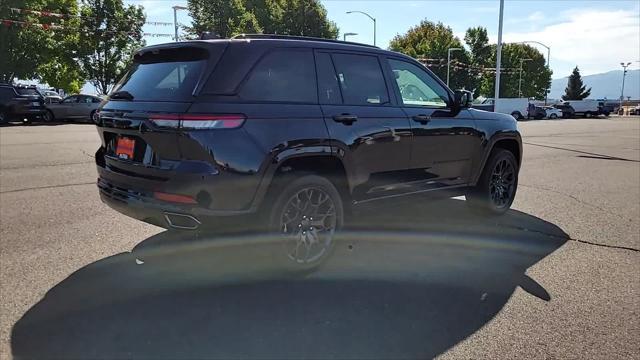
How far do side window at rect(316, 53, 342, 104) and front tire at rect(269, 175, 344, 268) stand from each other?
0.67 meters

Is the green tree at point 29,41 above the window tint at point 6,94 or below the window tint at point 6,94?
above

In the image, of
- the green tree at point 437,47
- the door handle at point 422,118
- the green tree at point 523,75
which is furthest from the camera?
the green tree at point 523,75

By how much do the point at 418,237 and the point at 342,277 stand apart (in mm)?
1438

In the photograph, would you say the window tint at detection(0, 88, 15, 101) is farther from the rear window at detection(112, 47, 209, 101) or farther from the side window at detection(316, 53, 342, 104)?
the side window at detection(316, 53, 342, 104)

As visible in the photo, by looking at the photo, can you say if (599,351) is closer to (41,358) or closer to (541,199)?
(41,358)

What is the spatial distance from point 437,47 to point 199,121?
207ft

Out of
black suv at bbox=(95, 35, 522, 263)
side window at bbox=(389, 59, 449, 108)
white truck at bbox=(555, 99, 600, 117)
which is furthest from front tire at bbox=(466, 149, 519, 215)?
white truck at bbox=(555, 99, 600, 117)

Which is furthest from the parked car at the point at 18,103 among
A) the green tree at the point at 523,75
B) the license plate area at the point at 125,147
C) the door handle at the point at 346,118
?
the green tree at the point at 523,75

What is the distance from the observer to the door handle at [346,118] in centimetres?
418

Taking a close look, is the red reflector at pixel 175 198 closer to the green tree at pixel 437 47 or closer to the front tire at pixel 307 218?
the front tire at pixel 307 218

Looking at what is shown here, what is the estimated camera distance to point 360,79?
15.0 feet

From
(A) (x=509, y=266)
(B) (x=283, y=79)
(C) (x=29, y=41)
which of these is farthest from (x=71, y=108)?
(A) (x=509, y=266)

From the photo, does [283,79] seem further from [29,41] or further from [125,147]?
[29,41]

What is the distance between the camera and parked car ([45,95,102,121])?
2506 cm
